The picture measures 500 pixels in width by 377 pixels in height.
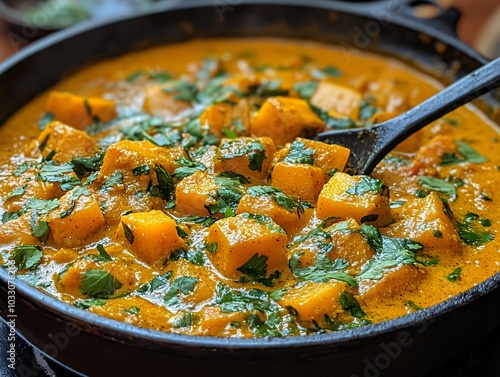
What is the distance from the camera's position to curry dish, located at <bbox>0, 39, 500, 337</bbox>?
210cm

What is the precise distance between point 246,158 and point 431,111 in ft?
2.44

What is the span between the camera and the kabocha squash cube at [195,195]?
7.78ft

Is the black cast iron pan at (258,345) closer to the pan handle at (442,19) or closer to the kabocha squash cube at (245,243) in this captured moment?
the kabocha squash cube at (245,243)

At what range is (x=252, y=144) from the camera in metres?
2.55

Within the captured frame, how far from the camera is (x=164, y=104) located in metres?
3.21

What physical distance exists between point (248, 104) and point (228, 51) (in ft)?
2.67

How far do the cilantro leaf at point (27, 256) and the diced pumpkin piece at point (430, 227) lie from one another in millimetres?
1182

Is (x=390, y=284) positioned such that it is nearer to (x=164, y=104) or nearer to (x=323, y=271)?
(x=323, y=271)

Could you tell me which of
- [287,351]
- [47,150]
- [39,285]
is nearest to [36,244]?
[39,285]

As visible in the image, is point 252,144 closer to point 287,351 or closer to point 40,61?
point 287,351

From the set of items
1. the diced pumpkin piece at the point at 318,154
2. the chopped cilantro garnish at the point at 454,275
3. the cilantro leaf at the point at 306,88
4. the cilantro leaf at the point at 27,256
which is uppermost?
the cilantro leaf at the point at 306,88

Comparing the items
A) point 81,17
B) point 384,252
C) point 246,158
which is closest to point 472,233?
point 384,252

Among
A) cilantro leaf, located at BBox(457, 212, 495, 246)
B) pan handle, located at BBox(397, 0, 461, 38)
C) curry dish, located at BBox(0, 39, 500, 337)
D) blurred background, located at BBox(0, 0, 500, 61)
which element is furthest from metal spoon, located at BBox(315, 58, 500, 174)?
blurred background, located at BBox(0, 0, 500, 61)

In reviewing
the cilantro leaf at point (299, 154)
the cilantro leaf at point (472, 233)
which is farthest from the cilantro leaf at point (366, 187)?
the cilantro leaf at point (472, 233)
